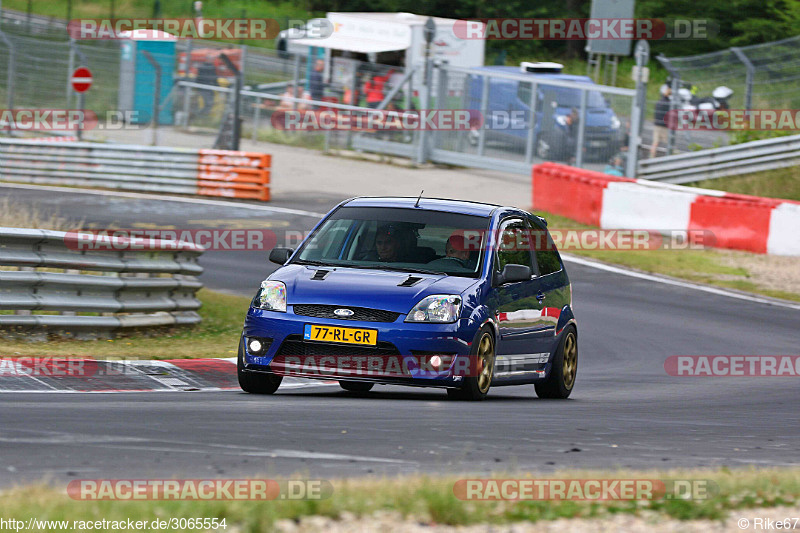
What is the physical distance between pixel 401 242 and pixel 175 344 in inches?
143

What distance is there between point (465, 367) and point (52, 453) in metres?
3.54

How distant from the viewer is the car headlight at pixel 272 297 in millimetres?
9195

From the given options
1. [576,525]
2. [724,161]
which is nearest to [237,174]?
[724,161]

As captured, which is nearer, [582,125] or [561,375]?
[561,375]

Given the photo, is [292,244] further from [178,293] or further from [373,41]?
[373,41]

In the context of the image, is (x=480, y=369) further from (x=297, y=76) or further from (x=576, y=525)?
(x=297, y=76)

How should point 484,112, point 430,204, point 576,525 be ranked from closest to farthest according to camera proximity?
point 576,525 → point 430,204 → point 484,112

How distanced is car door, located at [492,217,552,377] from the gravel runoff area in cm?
430

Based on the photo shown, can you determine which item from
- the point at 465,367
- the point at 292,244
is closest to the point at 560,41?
the point at 292,244

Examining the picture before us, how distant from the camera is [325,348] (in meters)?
8.95

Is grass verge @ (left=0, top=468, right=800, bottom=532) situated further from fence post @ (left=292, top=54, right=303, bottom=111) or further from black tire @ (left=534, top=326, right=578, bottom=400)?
fence post @ (left=292, top=54, right=303, bottom=111)

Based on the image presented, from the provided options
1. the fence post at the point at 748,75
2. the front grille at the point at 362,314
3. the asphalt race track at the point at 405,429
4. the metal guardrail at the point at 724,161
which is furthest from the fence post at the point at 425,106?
the front grille at the point at 362,314

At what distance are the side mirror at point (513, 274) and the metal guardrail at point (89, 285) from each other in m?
4.24

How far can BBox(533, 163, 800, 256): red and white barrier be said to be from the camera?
2088 centimetres
